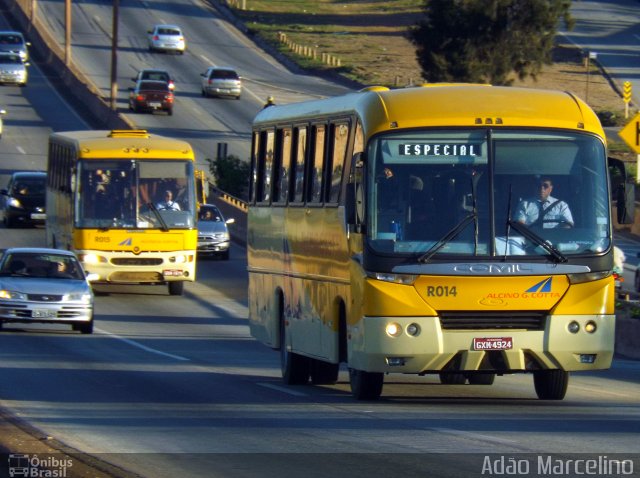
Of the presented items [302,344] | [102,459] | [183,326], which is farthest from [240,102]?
[102,459]

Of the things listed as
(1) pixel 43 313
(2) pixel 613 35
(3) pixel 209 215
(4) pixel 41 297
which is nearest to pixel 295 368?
(1) pixel 43 313

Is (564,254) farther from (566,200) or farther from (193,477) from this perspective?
(193,477)

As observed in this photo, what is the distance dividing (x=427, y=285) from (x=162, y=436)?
114 inches

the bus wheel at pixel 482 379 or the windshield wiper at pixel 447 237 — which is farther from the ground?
the windshield wiper at pixel 447 237

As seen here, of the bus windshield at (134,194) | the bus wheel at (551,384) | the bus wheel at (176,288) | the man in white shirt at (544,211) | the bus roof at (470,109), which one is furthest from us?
the bus wheel at (176,288)

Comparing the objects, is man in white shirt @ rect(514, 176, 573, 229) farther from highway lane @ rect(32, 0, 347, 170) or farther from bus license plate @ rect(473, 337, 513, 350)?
highway lane @ rect(32, 0, 347, 170)

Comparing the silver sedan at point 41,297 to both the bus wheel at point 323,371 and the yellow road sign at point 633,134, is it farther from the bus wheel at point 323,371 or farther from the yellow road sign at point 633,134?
the yellow road sign at point 633,134

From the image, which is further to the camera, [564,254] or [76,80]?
[76,80]

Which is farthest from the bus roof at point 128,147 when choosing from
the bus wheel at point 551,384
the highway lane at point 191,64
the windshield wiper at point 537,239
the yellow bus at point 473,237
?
the highway lane at point 191,64

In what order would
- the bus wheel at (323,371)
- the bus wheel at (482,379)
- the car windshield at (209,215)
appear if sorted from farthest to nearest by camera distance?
the car windshield at (209,215) < the bus wheel at (323,371) < the bus wheel at (482,379)

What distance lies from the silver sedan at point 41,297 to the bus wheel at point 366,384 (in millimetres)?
10896

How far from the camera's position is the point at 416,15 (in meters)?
103

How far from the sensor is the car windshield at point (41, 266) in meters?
26.0

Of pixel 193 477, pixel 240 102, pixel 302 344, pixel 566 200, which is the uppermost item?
pixel 566 200
